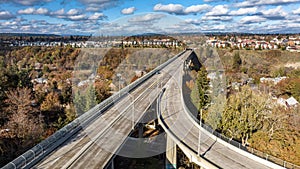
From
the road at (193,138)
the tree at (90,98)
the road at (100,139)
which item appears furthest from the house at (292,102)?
the tree at (90,98)

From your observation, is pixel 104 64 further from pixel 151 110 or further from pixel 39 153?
pixel 39 153

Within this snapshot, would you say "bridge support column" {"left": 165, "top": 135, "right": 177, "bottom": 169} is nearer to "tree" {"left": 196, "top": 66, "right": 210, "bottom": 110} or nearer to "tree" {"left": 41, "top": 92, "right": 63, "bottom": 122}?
"tree" {"left": 196, "top": 66, "right": 210, "bottom": 110}

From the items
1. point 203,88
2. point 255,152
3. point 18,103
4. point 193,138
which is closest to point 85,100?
point 18,103

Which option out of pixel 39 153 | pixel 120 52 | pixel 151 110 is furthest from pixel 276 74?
pixel 39 153

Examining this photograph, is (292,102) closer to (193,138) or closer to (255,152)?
(255,152)

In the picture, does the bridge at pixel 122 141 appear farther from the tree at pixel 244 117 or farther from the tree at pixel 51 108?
the tree at pixel 51 108

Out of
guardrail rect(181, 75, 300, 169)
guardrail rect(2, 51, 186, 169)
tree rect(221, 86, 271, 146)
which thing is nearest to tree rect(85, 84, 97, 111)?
guardrail rect(2, 51, 186, 169)
